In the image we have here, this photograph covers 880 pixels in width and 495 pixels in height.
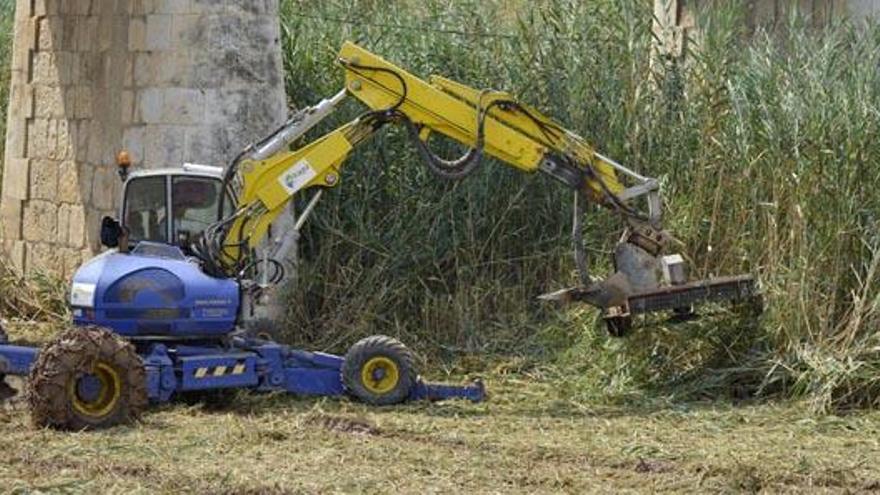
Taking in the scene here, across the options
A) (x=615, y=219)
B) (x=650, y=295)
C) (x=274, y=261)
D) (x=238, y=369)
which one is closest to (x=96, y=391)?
(x=238, y=369)

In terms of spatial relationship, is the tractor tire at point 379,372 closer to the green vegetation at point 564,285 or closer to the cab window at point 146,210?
the green vegetation at point 564,285

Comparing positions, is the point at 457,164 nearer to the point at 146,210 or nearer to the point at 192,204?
the point at 192,204

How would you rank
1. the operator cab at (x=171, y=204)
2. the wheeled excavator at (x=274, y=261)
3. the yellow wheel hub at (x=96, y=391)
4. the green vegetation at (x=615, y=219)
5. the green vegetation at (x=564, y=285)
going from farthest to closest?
the green vegetation at (x=615, y=219) < the operator cab at (x=171, y=204) < the wheeled excavator at (x=274, y=261) < the yellow wheel hub at (x=96, y=391) < the green vegetation at (x=564, y=285)

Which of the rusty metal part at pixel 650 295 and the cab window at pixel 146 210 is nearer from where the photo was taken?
the rusty metal part at pixel 650 295

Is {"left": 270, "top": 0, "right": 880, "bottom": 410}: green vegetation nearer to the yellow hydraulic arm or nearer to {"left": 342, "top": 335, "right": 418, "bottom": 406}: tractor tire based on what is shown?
the yellow hydraulic arm

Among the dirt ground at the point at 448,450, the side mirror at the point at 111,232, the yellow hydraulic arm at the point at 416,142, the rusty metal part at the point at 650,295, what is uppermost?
the yellow hydraulic arm at the point at 416,142

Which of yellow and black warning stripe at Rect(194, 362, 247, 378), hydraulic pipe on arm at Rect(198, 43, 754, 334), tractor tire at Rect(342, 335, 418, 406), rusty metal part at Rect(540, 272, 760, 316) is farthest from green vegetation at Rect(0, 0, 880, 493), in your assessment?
hydraulic pipe on arm at Rect(198, 43, 754, 334)

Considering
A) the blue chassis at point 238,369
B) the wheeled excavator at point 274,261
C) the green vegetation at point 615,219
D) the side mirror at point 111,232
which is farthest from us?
the green vegetation at point 615,219

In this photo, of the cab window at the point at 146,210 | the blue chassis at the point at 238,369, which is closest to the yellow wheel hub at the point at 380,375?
the blue chassis at the point at 238,369

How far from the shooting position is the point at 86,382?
10609mm

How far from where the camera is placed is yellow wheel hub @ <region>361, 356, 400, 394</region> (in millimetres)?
11867

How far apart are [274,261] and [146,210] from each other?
0.87 metres

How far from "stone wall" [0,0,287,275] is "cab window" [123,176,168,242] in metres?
1.96

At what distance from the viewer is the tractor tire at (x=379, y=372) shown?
11.9 metres
